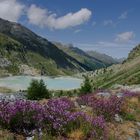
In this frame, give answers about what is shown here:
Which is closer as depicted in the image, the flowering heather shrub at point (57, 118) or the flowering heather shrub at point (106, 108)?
the flowering heather shrub at point (57, 118)

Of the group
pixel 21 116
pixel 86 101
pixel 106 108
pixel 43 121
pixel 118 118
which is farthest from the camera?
pixel 86 101

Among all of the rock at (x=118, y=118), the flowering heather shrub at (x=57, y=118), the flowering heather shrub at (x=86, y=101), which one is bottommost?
the rock at (x=118, y=118)

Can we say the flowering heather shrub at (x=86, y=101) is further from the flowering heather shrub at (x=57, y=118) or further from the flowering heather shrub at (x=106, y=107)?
the flowering heather shrub at (x=57, y=118)

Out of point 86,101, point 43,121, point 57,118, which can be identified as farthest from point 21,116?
point 86,101

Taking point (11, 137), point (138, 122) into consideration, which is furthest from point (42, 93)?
point (11, 137)

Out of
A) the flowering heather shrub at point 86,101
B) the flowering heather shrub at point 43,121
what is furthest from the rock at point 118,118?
the flowering heather shrub at point 43,121

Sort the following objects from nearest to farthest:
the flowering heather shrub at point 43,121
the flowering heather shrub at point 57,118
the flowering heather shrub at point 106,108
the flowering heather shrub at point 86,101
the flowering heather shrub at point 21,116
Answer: the flowering heather shrub at point 21,116 < the flowering heather shrub at point 43,121 < the flowering heather shrub at point 57,118 < the flowering heather shrub at point 106,108 < the flowering heather shrub at point 86,101

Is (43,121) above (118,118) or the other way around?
above

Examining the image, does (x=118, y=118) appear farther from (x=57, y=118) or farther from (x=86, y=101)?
(x=57, y=118)

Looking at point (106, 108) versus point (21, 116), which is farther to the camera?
point (106, 108)

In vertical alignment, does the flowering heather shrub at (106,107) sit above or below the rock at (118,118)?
above

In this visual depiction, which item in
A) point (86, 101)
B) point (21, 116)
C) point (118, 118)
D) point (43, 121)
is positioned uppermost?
point (86, 101)

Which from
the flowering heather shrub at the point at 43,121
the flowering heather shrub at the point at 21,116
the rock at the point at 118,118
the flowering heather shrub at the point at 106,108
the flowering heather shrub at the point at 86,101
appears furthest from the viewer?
the flowering heather shrub at the point at 86,101

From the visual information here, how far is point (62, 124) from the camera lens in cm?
997
